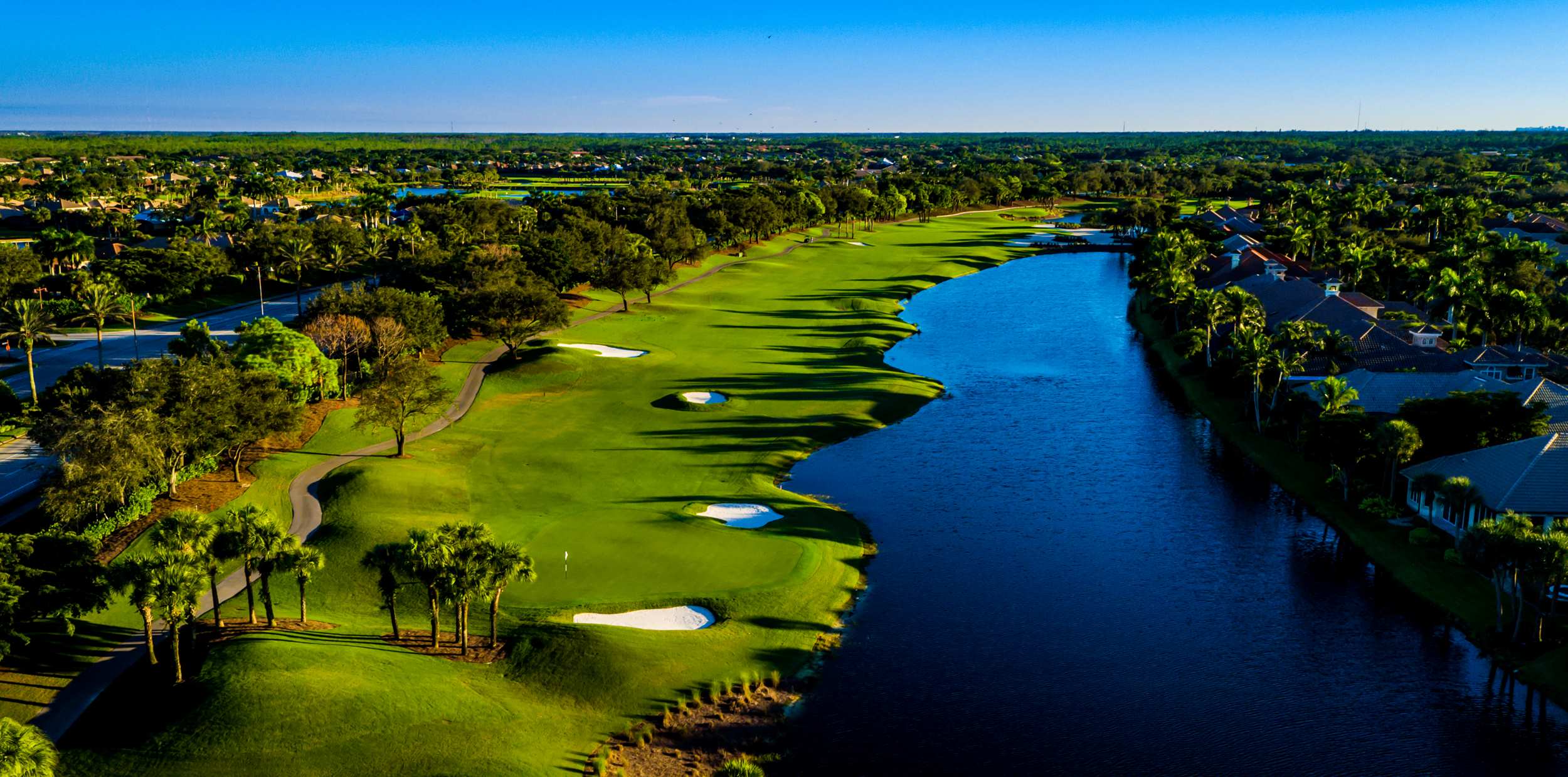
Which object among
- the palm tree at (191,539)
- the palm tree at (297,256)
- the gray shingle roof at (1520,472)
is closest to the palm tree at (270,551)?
the palm tree at (191,539)

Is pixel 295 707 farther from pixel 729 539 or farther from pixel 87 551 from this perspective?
pixel 729 539

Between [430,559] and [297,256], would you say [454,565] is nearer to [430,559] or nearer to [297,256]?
[430,559]

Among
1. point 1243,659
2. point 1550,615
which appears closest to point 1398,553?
point 1550,615

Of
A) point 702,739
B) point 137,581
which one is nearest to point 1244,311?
point 702,739

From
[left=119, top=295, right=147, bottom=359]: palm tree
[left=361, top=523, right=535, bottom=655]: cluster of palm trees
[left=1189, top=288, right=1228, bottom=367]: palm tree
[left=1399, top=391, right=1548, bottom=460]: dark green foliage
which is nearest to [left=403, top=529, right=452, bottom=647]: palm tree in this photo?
[left=361, top=523, right=535, bottom=655]: cluster of palm trees

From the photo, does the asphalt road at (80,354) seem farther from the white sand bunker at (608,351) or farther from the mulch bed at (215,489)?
the white sand bunker at (608,351)

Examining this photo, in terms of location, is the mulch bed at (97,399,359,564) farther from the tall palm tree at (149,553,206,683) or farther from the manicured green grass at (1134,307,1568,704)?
the manicured green grass at (1134,307,1568,704)

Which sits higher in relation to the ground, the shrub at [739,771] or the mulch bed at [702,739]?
the shrub at [739,771]
